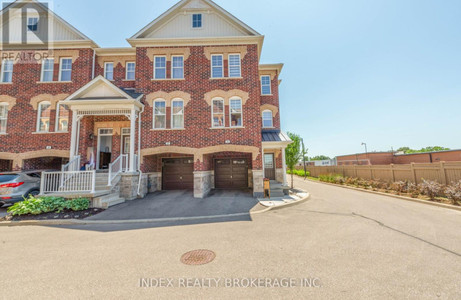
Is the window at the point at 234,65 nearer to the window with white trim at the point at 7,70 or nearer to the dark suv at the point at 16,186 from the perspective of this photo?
the dark suv at the point at 16,186

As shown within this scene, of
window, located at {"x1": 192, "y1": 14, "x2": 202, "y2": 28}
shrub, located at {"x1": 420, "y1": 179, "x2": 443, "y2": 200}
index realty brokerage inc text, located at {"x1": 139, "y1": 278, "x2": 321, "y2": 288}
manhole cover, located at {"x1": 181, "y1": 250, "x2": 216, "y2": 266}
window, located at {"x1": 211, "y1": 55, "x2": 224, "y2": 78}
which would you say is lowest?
index realty brokerage inc text, located at {"x1": 139, "y1": 278, "x2": 321, "y2": 288}

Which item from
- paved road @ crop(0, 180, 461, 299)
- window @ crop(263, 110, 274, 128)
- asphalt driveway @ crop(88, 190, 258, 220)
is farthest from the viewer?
window @ crop(263, 110, 274, 128)

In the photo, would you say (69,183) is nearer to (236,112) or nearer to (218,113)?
(218,113)

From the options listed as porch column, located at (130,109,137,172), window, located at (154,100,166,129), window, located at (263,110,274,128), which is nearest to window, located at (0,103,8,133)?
porch column, located at (130,109,137,172)

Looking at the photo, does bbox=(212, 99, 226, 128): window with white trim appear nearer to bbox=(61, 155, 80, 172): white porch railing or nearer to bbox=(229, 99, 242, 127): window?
bbox=(229, 99, 242, 127): window

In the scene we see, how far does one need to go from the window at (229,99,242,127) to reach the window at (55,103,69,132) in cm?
1099

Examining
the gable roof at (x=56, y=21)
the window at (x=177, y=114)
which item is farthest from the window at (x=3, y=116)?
the window at (x=177, y=114)

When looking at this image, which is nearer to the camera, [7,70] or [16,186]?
[16,186]

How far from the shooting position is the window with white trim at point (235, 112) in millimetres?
12086

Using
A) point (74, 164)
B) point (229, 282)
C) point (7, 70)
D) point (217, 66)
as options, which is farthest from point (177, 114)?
point (7, 70)

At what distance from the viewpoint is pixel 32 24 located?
13531 millimetres

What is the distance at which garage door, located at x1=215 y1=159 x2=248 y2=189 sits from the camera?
1422 centimetres

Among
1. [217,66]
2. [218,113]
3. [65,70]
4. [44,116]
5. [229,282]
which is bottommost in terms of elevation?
[229,282]

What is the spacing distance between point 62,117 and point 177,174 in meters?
8.49
